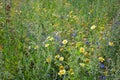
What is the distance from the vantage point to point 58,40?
2.96 meters

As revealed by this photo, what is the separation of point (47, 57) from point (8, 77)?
1.44 feet

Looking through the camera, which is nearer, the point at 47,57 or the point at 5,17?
the point at 47,57

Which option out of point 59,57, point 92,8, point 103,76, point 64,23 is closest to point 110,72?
point 103,76

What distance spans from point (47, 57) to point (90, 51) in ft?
1.46

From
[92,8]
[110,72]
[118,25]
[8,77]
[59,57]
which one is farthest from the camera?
[92,8]

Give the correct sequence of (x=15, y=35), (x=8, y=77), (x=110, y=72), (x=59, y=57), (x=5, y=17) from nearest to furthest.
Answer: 1. (x=110, y=72)
2. (x=8, y=77)
3. (x=59, y=57)
4. (x=15, y=35)
5. (x=5, y=17)

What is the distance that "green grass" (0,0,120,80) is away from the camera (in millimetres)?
2525

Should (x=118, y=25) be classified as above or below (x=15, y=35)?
above

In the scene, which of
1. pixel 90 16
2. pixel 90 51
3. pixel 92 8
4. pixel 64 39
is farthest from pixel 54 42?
pixel 92 8

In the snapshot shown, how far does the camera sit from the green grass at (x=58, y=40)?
2525 mm

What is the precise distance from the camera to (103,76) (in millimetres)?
2482

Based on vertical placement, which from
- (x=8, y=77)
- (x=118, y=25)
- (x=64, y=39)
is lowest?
(x=8, y=77)

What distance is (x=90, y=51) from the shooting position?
2711mm

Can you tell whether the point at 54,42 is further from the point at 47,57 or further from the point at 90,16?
the point at 90,16
